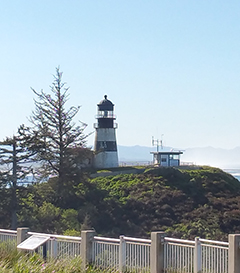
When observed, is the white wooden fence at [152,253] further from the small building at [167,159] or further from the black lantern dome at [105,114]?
the small building at [167,159]

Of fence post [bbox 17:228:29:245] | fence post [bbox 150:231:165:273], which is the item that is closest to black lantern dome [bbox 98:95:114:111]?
fence post [bbox 17:228:29:245]

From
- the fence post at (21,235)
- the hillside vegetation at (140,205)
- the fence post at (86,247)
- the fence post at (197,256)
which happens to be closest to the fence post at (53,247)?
the fence post at (86,247)

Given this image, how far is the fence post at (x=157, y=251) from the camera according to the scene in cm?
1254

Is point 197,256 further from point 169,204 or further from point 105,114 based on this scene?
point 105,114

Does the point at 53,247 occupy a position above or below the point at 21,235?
below

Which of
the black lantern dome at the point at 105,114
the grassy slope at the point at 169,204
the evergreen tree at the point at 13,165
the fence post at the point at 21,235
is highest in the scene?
the black lantern dome at the point at 105,114

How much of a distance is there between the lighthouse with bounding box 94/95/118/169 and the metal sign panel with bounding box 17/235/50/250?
145 ft

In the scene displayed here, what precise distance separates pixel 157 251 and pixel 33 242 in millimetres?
3094

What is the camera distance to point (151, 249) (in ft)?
41.5

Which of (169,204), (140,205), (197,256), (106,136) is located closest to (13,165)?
(140,205)

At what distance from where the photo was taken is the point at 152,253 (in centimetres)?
1261

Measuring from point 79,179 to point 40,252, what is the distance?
32.8 meters

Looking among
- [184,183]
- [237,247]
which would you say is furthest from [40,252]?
[184,183]

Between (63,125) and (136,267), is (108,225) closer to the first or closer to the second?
(63,125)
